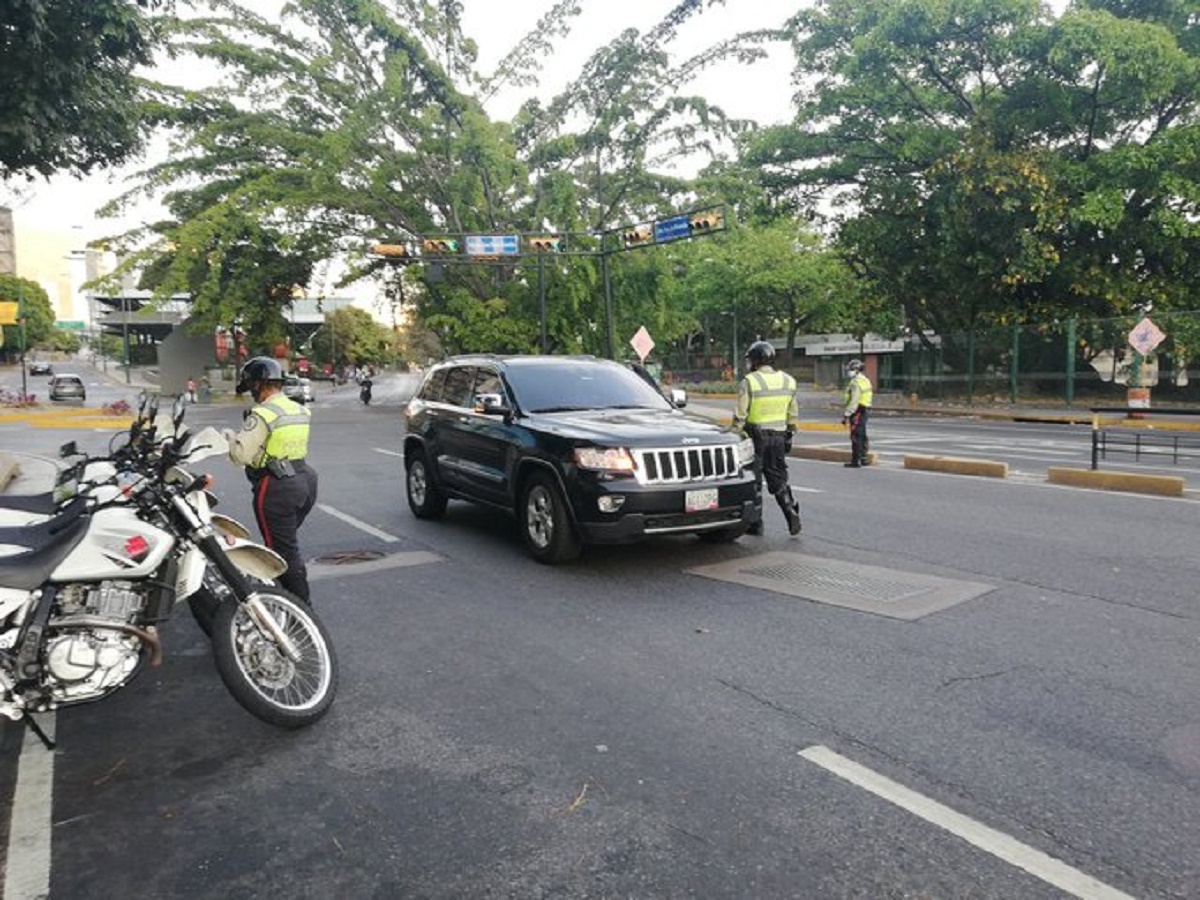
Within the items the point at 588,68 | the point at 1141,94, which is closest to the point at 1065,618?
the point at 1141,94

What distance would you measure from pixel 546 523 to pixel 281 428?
8.08 ft

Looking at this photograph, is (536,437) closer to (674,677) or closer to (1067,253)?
(674,677)

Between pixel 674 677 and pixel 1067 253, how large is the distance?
2909cm

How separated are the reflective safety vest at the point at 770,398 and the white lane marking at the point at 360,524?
3659 millimetres

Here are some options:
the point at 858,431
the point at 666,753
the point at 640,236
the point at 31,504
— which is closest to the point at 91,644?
the point at 31,504

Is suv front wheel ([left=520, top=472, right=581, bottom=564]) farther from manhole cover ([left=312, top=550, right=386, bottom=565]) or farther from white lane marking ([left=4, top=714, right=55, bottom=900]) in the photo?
white lane marking ([left=4, top=714, right=55, bottom=900])

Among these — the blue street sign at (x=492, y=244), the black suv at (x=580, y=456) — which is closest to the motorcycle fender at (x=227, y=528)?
the black suv at (x=580, y=456)

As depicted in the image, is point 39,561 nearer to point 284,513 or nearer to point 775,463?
point 284,513

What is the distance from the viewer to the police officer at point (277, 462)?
5129 mm

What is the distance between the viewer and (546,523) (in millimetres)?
6977

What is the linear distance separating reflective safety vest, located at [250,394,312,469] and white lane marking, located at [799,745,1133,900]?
345 centimetres

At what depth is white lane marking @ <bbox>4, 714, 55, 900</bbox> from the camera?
9.07 ft

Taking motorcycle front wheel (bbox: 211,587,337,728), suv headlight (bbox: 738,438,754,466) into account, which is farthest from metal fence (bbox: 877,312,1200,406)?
motorcycle front wheel (bbox: 211,587,337,728)

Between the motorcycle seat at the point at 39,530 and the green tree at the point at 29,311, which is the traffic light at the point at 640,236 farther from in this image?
the green tree at the point at 29,311
